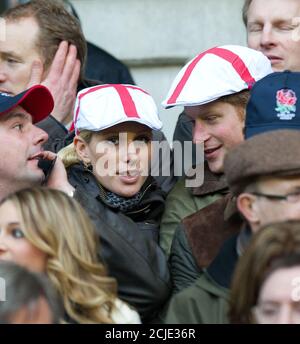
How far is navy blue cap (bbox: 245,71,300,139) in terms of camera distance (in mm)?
5105

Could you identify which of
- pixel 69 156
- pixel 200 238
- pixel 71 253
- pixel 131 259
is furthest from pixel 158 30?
pixel 71 253

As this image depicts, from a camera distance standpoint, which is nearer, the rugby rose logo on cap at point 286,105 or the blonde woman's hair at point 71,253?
the blonde woman's hair at point 71,253

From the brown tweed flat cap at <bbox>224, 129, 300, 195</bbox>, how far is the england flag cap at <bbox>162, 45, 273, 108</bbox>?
2.29 ft

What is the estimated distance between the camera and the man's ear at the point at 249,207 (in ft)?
15.4

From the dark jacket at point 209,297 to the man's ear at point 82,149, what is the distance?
3.48ft

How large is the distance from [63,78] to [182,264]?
1582mm

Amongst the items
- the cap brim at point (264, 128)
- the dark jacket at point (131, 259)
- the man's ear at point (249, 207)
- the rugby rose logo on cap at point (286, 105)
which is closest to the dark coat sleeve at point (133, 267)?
the dark jacket at point (131, 259)

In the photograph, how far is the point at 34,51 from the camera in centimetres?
624

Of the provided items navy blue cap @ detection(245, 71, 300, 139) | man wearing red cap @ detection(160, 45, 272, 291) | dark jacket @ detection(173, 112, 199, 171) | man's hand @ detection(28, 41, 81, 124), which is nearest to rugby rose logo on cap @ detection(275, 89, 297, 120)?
navy blue cap @ detection(245, 71, 300, 139)

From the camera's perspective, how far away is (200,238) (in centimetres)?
510

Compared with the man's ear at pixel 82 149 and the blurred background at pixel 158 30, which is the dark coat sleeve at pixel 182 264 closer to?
the man's ear at pixel 82 149

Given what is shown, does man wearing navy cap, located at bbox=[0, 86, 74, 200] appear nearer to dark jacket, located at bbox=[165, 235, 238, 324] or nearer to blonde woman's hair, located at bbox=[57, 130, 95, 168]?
blonde woman's hair, located at bbox=[57, 130, 95, 168]

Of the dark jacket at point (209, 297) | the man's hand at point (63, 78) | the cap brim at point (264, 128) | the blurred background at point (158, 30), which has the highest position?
the blurred background at point (158, 30)

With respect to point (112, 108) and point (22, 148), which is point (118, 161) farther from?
point (22, 148)
